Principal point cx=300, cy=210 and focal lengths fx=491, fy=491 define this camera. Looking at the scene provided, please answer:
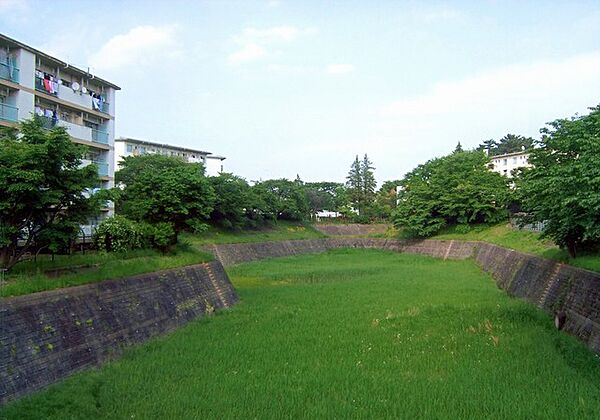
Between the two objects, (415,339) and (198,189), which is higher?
(198,189)

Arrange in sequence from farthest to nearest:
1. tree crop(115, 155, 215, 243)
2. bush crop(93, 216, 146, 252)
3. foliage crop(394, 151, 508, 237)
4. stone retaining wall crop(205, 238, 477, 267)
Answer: foliage crop(394, 151, 508, 237) → stone retaining wall crop(205, 238, 477, 267) → tree crop(115, 155, 215, 243) → bush crop(93, 216, 146, 252)

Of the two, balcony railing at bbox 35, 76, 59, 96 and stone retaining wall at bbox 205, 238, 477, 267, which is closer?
balcony railing at bbox 35, 76, 59, 96

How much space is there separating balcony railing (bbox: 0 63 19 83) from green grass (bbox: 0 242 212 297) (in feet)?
38.3

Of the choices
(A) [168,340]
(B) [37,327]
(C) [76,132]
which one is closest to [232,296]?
(A) [168,340]

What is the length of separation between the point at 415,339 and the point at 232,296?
9246 millimetres

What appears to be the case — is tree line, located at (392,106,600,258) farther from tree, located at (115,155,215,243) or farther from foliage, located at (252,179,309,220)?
tree, located at (115,155,215,243)

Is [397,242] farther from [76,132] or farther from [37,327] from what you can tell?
[37,327]

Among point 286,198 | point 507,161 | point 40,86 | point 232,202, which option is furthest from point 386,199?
point 40,86

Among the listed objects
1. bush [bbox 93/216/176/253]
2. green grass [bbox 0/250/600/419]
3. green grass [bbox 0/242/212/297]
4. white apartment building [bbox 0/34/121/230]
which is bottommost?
green grass [bbox 0/250/600/419]

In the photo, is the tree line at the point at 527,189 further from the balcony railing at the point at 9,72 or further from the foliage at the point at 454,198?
the balcony railing at the point at 9,72

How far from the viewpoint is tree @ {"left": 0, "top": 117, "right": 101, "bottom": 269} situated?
11.1m

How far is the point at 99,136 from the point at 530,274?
25229mm

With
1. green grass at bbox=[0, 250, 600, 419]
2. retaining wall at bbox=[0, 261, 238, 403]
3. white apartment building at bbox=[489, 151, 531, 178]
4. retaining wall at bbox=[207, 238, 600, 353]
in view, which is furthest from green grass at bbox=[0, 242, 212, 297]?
white apartment building at bbox=[489, 151, 531, 178]

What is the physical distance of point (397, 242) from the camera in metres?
50.0
